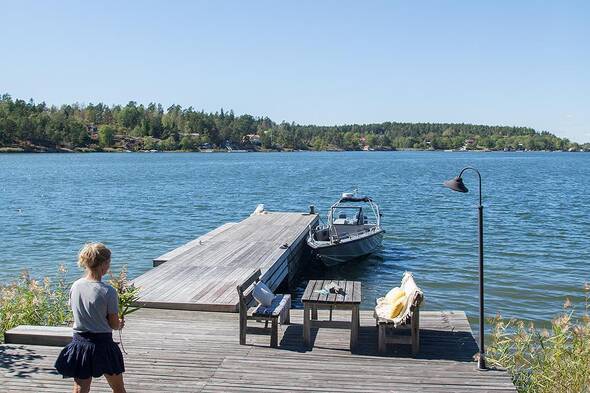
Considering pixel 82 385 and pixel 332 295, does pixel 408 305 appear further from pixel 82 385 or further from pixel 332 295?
pixel 82 385

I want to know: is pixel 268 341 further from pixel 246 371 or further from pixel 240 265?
pixel 240 265

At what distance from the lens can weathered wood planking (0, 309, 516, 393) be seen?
696 centimetres

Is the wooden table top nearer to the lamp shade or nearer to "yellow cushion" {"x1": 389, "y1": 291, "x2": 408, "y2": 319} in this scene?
"yellow cushion" {"x1": 389, "y1": 291, "x2": 408, "y2": 319}

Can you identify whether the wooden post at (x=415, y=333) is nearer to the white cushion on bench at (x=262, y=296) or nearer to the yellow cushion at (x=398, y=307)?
the yellow cushion at (x=398, y=307)

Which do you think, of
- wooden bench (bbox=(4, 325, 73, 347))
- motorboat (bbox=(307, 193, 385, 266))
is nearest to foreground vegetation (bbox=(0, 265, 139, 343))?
wooden bench (bbox=(4, 325, 73, 347))

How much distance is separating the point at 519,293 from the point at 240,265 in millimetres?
7690

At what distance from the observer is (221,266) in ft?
46.2

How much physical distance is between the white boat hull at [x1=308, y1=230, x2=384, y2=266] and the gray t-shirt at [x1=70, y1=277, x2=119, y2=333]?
13.5 meters

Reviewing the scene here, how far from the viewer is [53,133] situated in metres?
149

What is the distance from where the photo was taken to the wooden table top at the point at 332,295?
8398 millimetres

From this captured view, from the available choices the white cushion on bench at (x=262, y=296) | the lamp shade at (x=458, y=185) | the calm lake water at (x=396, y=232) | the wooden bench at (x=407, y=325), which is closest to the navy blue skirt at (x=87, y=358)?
the white cushion on bench at (x=262, y=296)

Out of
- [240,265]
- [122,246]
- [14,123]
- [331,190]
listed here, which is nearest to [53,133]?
[14,123]

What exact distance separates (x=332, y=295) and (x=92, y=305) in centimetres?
405

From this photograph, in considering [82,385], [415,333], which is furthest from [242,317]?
[82,385]
